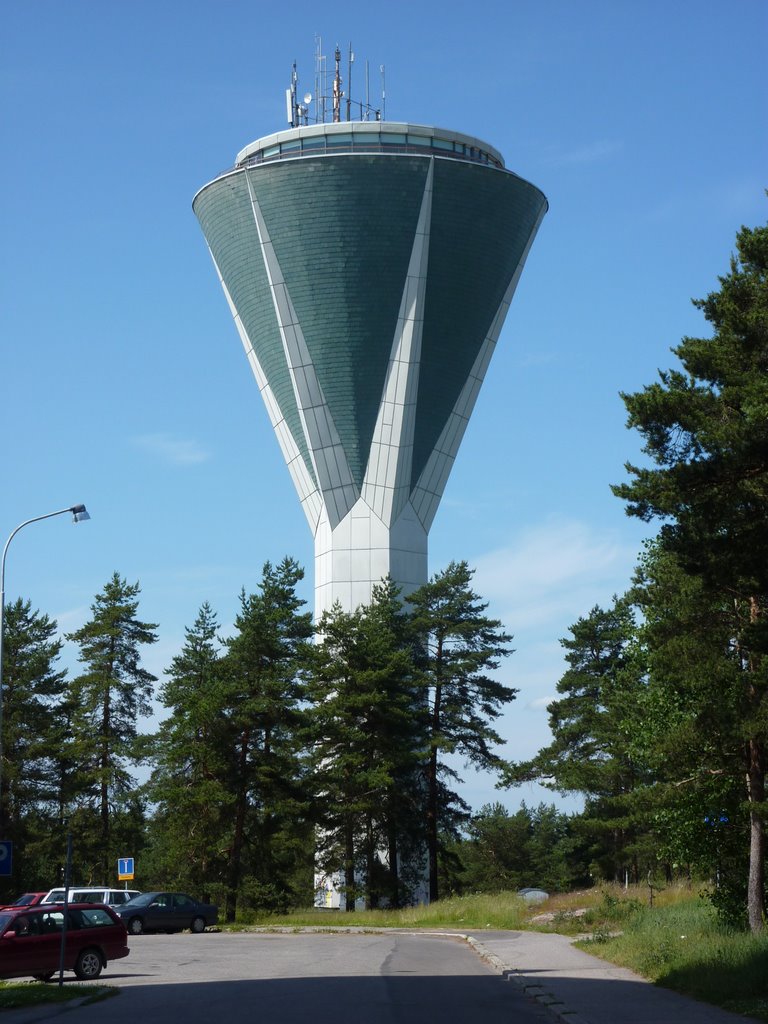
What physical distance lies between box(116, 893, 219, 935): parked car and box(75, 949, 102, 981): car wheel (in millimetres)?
16962

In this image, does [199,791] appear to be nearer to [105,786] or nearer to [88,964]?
[105,786]

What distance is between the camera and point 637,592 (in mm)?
29781

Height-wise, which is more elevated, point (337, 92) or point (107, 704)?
point (337, 92)

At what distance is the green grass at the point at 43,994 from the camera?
742 inches

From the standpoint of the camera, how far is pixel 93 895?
40.7 meters

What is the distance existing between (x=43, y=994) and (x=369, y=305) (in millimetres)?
49651

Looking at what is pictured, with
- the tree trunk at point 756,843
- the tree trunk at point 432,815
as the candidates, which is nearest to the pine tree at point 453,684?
the tree trunk at point 432,815

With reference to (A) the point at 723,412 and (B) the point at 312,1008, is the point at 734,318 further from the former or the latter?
(B) the point at 312,1008

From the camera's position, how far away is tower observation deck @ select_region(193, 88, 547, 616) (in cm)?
6588

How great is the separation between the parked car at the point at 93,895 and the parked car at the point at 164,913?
26.2 inches

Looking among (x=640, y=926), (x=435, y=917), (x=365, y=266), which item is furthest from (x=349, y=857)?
(x=365, y=266)

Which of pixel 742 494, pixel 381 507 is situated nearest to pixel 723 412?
pixel 742 494

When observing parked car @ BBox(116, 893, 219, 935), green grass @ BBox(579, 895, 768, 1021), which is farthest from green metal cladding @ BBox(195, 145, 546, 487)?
green grass @ BBox(579, 895, 768, 1021)

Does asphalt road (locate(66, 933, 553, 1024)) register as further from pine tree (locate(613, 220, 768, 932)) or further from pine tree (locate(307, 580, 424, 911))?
pine tree (locate(307, 580, 424, 911))
